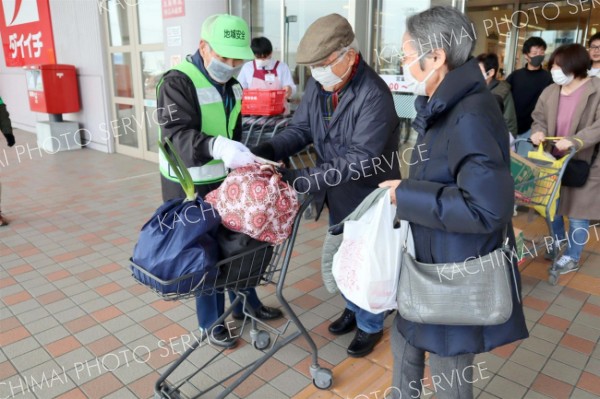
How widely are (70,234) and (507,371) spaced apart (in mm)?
3799

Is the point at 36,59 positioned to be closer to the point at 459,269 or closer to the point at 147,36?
the point at 147,36

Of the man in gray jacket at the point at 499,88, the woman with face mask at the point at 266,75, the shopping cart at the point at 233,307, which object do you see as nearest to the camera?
the shopping cart at the point at 233,307

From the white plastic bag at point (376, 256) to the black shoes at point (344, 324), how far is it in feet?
4.10

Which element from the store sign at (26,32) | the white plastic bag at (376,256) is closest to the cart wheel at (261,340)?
the white plastic bag at (376,256)

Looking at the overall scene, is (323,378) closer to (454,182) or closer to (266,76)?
(454,182)

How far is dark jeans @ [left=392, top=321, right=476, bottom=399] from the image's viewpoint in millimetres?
1478

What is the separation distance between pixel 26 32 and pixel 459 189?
1093cm

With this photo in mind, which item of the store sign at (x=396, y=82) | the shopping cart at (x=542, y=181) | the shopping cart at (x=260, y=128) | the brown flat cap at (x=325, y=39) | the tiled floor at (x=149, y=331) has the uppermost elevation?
the brown flat cap at (x=325, y=39)

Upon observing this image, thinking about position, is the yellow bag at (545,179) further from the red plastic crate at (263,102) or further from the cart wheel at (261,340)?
the red plastic crate at (263,102)

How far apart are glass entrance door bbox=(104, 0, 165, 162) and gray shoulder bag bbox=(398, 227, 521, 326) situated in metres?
6.41

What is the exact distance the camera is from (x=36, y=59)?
31.5 ft

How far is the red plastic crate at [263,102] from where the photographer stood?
4.65 metres

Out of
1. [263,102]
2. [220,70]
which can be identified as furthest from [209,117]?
[263,102]

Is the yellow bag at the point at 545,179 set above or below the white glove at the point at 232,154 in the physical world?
below
